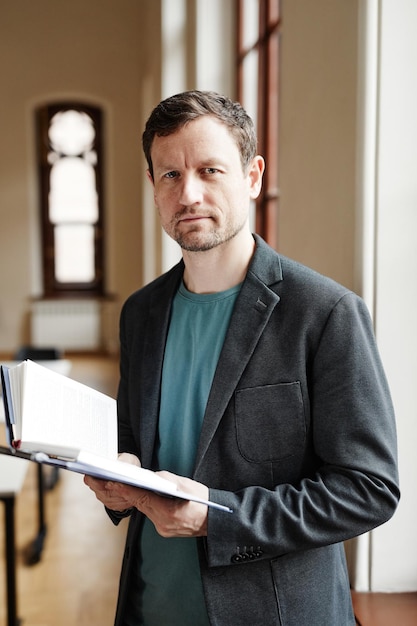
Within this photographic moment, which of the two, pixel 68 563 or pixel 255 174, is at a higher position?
pixel 255 174

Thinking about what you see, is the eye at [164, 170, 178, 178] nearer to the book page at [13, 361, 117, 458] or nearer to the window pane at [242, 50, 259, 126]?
the book page at [13, 361, 117, 458]

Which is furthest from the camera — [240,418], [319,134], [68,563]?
[68,563]

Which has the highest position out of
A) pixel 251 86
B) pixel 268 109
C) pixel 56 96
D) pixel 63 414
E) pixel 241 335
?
pixel 56 96

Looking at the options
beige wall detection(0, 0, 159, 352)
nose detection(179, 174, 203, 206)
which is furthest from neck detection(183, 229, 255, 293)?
beige wall detection(0, 0, 159, 352)

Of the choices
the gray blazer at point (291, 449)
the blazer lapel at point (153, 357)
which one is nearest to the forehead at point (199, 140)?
the gray blazer at point (291, 449)

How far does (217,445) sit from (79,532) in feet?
10.8

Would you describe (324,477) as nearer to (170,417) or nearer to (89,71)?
(170,417)

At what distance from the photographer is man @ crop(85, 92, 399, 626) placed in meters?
1.33

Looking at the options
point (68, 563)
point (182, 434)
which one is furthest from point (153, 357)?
point (68, 563)

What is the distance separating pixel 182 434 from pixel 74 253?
32.1 ft

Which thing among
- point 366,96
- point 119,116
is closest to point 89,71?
point 119,116

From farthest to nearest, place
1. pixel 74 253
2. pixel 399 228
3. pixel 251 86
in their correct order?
pixel 74 253 → pixel 251 86 → pixel 399 228

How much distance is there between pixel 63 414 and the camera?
1357mm

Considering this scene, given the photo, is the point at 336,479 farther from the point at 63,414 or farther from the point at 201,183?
the point at 201,183
